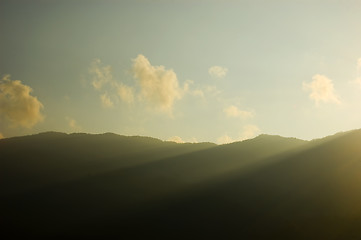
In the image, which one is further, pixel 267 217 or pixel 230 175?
pixel 230 175

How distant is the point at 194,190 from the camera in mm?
95750

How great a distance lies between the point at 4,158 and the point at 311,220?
11990cm

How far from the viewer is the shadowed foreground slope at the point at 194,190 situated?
75625 millimetres

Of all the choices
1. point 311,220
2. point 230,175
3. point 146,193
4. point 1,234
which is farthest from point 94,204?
point 311,220

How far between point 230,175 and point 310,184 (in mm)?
25141

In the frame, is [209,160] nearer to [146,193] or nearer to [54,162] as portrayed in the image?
[146,193]

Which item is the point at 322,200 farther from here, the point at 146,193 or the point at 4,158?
the point at 4,158

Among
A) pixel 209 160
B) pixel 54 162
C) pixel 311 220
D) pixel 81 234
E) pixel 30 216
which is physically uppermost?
pixel 54 162

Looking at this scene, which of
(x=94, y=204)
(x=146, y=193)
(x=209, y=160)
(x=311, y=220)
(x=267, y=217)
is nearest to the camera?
(x=311, y=220)

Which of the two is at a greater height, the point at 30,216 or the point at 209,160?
the point at 209,160

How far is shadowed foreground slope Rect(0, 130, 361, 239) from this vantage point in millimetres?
75625

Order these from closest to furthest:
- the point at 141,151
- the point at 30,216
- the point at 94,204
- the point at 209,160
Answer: the point at 30,216
the point at 94,204
the point at 209,160
the point at 141,151

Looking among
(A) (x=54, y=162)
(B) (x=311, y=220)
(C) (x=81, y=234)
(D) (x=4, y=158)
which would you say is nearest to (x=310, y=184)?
(B) (x=311, y=220)

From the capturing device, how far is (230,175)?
10362 centimetres
